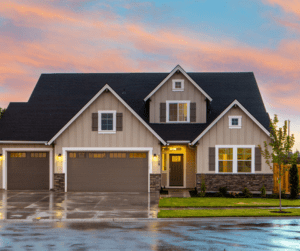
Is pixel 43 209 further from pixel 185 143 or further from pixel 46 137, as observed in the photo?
pixel 185 143

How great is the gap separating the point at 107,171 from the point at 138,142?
2800 millimetres

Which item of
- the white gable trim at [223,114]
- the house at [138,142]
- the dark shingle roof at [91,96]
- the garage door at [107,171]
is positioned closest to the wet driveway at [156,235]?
the house at [138,142]

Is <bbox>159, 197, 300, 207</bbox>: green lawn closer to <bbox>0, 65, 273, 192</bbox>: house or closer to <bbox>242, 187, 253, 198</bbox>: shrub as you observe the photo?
<bbox>242, 187, 253, 198</bbox>: shrub

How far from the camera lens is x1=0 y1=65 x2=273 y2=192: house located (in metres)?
22.0

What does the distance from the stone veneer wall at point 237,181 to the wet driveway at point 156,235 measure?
8.09 m

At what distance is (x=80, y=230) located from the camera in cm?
1180

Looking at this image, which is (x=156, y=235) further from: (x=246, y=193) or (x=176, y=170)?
(x=176, y=170)

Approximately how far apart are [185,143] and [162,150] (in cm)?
201

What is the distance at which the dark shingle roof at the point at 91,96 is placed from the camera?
78.2 feet

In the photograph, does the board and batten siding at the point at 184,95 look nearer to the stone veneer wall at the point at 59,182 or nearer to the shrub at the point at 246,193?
the shrub at the point at 246,193

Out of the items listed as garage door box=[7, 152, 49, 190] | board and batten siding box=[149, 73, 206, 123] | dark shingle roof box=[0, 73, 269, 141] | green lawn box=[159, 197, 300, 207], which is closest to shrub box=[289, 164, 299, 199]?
green lawn box=[159, 197, 300, 207]

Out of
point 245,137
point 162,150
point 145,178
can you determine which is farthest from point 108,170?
point 245,137

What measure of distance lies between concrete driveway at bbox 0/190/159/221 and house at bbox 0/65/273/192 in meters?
1.57

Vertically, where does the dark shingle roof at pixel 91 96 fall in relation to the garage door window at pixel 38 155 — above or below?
above
